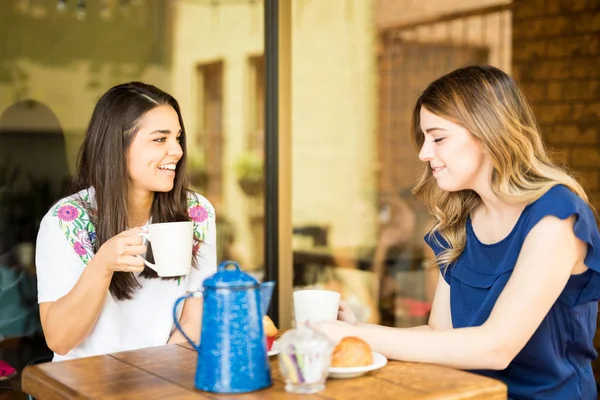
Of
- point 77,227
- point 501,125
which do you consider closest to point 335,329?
point 501,125

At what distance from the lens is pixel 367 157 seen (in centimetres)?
451

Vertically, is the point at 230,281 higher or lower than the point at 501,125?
lower

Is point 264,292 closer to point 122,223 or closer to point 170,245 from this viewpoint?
point 170,245

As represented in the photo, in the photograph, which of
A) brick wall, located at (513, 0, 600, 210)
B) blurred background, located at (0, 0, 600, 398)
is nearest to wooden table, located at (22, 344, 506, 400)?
blurred background, located at (0, 0, 600, 398)

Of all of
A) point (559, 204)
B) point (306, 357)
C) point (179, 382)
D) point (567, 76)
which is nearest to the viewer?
point (306, 357)

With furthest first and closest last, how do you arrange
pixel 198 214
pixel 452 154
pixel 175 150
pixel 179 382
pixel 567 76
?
1. pixel 567 76
2. pixel 198 214
3. pixel 175 150
4. pixel 452 154
5. pixel 179 382

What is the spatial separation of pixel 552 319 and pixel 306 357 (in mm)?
731

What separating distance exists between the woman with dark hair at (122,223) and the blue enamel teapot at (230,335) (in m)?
0.63

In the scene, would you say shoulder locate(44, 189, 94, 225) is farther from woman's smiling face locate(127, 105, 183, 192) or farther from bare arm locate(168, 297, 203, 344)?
bare arm locate(168, 297, 203, 344)

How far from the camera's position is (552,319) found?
185 centimetres

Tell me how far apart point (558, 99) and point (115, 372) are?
11.0 feet

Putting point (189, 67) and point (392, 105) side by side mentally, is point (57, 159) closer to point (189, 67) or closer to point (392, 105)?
point (189, 67)

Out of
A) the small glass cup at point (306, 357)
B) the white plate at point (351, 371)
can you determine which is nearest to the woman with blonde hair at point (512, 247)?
the white plate at point (351, 371)

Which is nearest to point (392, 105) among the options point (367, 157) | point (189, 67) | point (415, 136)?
point (367, 157)
